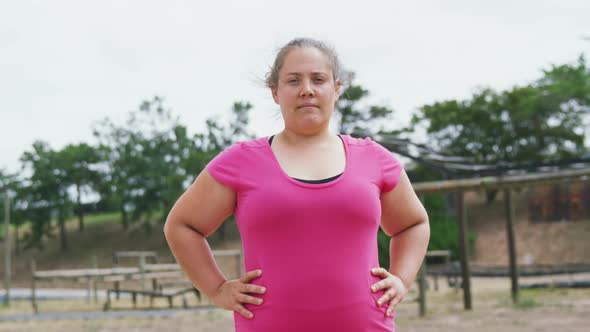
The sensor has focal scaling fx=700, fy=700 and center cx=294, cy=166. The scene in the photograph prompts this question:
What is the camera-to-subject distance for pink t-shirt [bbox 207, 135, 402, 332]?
158cm

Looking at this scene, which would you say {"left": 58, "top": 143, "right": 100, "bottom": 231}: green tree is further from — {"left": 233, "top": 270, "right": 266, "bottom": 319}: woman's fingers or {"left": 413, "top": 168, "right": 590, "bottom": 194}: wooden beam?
{"left": 233, "top": 270, "right": 266, "bottom": 319}: woman's fingers

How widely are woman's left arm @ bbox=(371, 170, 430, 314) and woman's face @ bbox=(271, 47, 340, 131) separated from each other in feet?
0.88

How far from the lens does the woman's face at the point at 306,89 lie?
1731mm

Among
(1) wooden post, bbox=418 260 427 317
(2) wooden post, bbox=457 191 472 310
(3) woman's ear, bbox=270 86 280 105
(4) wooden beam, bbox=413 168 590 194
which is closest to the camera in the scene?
(3) woman's ear, bbox=270 86 280 105

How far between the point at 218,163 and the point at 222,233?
97.3 feet

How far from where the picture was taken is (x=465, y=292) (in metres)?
10.6

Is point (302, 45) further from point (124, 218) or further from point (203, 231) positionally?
point (124, 218)

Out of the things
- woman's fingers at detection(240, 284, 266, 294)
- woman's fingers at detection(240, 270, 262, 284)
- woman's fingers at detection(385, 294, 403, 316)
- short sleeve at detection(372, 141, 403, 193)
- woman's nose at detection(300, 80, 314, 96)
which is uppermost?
woman's nose at detection(300, 80, 314, 96)

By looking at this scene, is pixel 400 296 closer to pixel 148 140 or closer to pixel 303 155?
pixel 303 155

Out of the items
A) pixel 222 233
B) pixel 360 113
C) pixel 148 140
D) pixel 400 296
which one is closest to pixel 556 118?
pixel 360 113

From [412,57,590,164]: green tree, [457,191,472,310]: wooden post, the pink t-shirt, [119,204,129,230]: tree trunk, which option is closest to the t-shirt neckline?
the pink t-shirt

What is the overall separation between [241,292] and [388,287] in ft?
1.18

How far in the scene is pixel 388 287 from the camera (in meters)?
1.71

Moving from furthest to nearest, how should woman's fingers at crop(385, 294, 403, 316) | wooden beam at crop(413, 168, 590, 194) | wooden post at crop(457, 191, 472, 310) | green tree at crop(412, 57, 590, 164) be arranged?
green tree at crop(412, 57, 590, 164), wooden post at crop(457, 191, 472, 310), wooden beam at crop(413, 168, 590, 194), woman's fingers at crop(385, 294, 403, 316)
